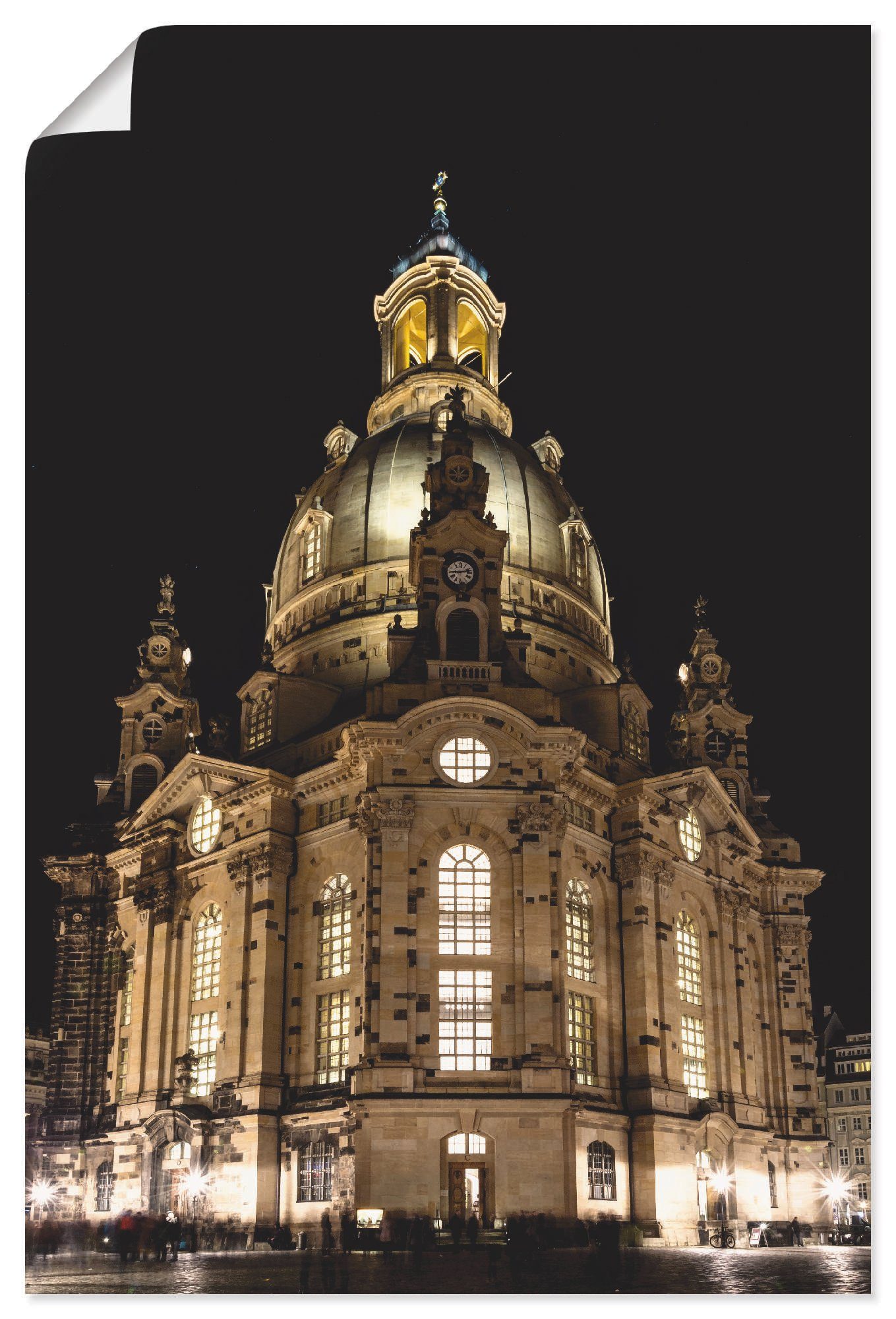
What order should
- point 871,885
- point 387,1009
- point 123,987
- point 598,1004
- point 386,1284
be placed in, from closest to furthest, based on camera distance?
point 871,885 → point 386,1284 → point 387,1009 → point 598,1004 → point 123,987

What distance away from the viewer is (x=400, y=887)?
54.2 meters

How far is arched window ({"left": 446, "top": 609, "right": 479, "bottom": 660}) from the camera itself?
60.0 m

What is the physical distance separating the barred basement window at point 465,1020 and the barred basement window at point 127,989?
19.6m

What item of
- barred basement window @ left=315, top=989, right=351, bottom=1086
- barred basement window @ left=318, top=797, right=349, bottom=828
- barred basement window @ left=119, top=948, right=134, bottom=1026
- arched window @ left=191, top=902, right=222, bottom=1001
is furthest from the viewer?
barred basement window @ left=119, top=948, right=134, bottom=1026

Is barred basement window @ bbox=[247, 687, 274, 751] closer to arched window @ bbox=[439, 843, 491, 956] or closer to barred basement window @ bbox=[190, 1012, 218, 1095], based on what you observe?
barred basement window @ bbox=[190, 1012, 218, 1095]

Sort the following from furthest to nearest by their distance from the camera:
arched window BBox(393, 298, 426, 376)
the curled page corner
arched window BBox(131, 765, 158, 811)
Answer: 1. arched window BBox(393, 298, 426, 376)
2. arched window BBox(131, 765, 158, 811)
3. the curled page corner

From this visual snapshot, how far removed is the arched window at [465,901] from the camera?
54.4 m

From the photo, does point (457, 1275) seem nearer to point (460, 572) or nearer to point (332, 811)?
point (332, 811)

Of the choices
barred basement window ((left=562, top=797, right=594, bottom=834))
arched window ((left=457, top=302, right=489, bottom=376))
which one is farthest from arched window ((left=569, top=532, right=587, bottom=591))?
arched window ((left=457, top=302, right=489, bottom=376))

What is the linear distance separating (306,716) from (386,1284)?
39225 mm

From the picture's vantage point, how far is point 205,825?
64.9m

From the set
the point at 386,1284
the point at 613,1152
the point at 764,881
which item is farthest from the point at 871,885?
the point at 764,881

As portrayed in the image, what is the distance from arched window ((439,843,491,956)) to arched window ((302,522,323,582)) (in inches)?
951

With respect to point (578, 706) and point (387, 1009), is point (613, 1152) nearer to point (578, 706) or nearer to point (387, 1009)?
point (387, 1009)
